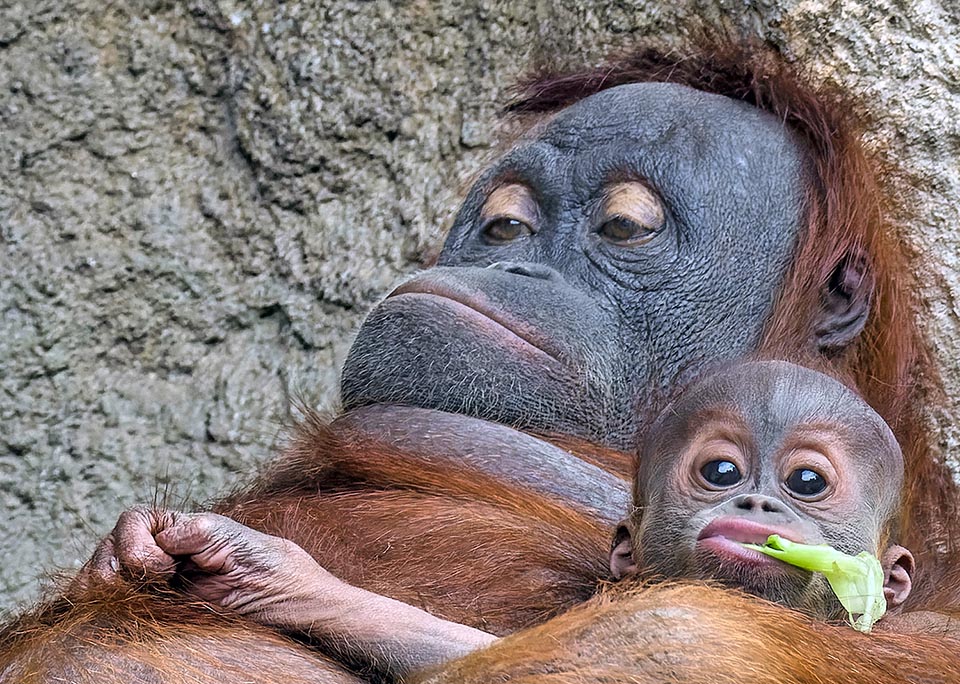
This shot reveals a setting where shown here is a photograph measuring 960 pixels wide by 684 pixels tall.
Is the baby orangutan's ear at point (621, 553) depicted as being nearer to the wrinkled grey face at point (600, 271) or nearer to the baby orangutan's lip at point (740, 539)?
the baby orangutan's lip at point (740, 539)

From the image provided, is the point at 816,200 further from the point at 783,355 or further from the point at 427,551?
the point at 427,551

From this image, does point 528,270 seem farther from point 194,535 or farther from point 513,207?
point 194,535

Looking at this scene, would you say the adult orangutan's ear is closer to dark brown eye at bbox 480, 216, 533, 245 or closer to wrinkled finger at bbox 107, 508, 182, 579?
dark brown eye at bbox 480, 216, 533, 245

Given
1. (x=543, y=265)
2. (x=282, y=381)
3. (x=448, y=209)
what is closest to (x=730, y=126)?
(x=543, y=265)

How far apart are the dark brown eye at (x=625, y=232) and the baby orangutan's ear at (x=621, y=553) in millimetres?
612

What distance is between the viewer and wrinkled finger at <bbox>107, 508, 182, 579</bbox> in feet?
5.23

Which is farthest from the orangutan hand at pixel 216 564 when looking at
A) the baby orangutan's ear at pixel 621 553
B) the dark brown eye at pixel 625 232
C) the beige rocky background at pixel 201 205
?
the beige rocky background at pixel 201 205

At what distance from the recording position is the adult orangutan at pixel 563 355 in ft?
5.40

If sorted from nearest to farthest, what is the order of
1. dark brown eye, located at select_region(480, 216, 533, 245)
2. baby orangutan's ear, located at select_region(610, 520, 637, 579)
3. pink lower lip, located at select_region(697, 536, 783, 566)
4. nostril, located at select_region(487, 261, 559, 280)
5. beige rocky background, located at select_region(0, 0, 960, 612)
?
pink lower lip, located at select_region(697, 536, 783, 566) < baby orangutan's ear, located at select_region(610, 520, 637, 579) < nostril, located at select_region(487, 261, 559, 280) < dark brown eye, located at select_region(480, 216, 533, 245) < beige rocky background, located at select_region(0, 0, 960, 612)

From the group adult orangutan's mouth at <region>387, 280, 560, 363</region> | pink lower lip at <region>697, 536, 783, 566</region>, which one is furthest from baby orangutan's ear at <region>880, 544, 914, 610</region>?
adult orangutan's mouth at <region>387, 280, 560, 363</region>

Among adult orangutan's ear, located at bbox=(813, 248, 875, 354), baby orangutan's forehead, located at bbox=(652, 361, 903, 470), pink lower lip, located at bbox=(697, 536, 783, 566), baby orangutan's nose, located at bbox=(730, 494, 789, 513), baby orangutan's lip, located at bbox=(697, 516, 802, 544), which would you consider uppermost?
adult orangutan's ear, located at bbox=(813, 248, 875, 354)

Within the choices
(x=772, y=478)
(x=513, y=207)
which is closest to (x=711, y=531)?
(x=772, y=478)

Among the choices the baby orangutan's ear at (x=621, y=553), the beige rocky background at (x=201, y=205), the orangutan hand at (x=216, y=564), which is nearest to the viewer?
the orangutan hand at (x=216, y=564)

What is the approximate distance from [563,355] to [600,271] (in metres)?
0.22
